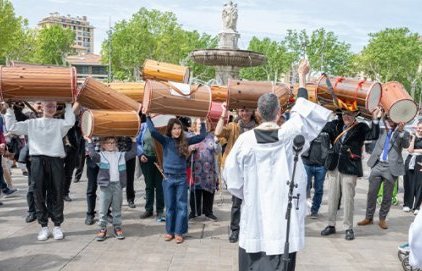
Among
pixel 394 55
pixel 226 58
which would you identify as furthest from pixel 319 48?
pixel 226 58

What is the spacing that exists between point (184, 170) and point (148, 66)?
1.78 m

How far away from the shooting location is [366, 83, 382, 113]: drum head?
6004 mm

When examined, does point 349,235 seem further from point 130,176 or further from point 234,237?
point 130,176

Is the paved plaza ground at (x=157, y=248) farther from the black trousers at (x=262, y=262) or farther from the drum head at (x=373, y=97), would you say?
the drum head at (x=373, y=97)

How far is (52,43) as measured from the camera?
84062 millimetres

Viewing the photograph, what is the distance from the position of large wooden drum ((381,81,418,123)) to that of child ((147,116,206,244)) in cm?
254

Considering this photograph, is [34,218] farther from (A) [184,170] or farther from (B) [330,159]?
(B) [330,159]

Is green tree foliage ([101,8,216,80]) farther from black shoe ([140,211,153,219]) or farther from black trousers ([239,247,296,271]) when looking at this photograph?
black trousers ([239,247,296,271])

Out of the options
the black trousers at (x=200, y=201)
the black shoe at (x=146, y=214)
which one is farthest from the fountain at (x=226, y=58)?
the black shoe at (x=146, y=214)

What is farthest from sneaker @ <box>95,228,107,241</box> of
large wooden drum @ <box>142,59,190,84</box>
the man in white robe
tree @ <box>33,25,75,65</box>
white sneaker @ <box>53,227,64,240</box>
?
tree @ <box>33,25,75,65</box>

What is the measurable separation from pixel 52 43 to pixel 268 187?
8686cm

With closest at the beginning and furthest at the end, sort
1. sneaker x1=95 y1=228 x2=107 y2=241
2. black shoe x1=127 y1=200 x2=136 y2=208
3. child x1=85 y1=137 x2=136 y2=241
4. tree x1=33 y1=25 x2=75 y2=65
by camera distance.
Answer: sneaker x1=95 y1=228 x2=107 y2=241
child x1=85 y1=137 x2=136 y2=241
black shoe x1=127 y1=200 x2=136 y2=208
tree x1=33 y1=25 x2=75 y2=65

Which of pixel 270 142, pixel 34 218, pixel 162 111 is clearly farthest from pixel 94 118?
pixel 270 142

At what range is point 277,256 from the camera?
3959 millimetres
